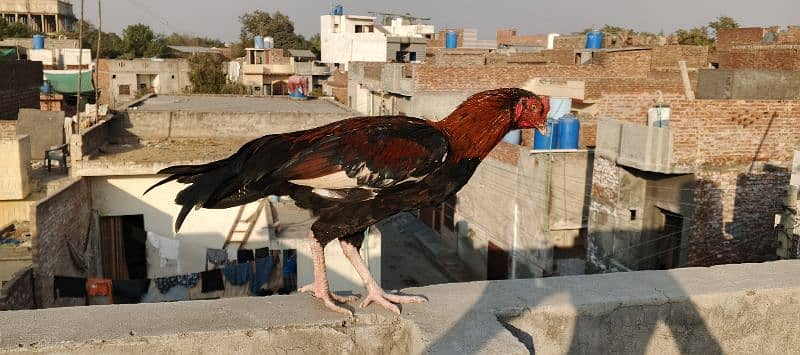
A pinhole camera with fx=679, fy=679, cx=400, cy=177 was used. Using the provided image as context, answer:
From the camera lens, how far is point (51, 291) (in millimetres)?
10906

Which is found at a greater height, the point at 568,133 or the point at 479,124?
the point at 479,124

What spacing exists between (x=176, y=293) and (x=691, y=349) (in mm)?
9010

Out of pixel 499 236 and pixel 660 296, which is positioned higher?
pixel 660 296

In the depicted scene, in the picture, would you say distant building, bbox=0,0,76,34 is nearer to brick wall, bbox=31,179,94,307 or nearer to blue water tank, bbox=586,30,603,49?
blue water tank, bbox=586,30,603,49

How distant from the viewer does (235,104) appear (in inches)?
958

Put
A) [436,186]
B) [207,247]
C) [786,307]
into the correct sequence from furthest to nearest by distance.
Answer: [207,247] < [786,307] < [436,186]

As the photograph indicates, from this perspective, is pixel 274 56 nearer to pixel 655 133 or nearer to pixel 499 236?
pixel 499 236

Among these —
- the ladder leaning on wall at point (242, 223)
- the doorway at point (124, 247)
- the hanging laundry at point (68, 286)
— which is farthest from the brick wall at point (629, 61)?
the hanging laundry at point (68, 286)

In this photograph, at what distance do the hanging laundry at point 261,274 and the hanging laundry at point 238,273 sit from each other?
0.11 metres

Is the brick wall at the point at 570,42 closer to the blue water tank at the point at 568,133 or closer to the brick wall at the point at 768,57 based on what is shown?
the brick wall at the point at 768,57

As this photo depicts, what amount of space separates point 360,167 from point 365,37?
47635 millimetres

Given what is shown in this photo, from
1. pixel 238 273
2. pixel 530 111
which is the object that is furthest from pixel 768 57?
pixel 530 111

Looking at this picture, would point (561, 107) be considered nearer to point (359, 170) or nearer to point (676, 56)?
point (676, 56)

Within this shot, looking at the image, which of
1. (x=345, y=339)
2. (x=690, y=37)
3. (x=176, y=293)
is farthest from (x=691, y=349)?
(x=690, y=37)
